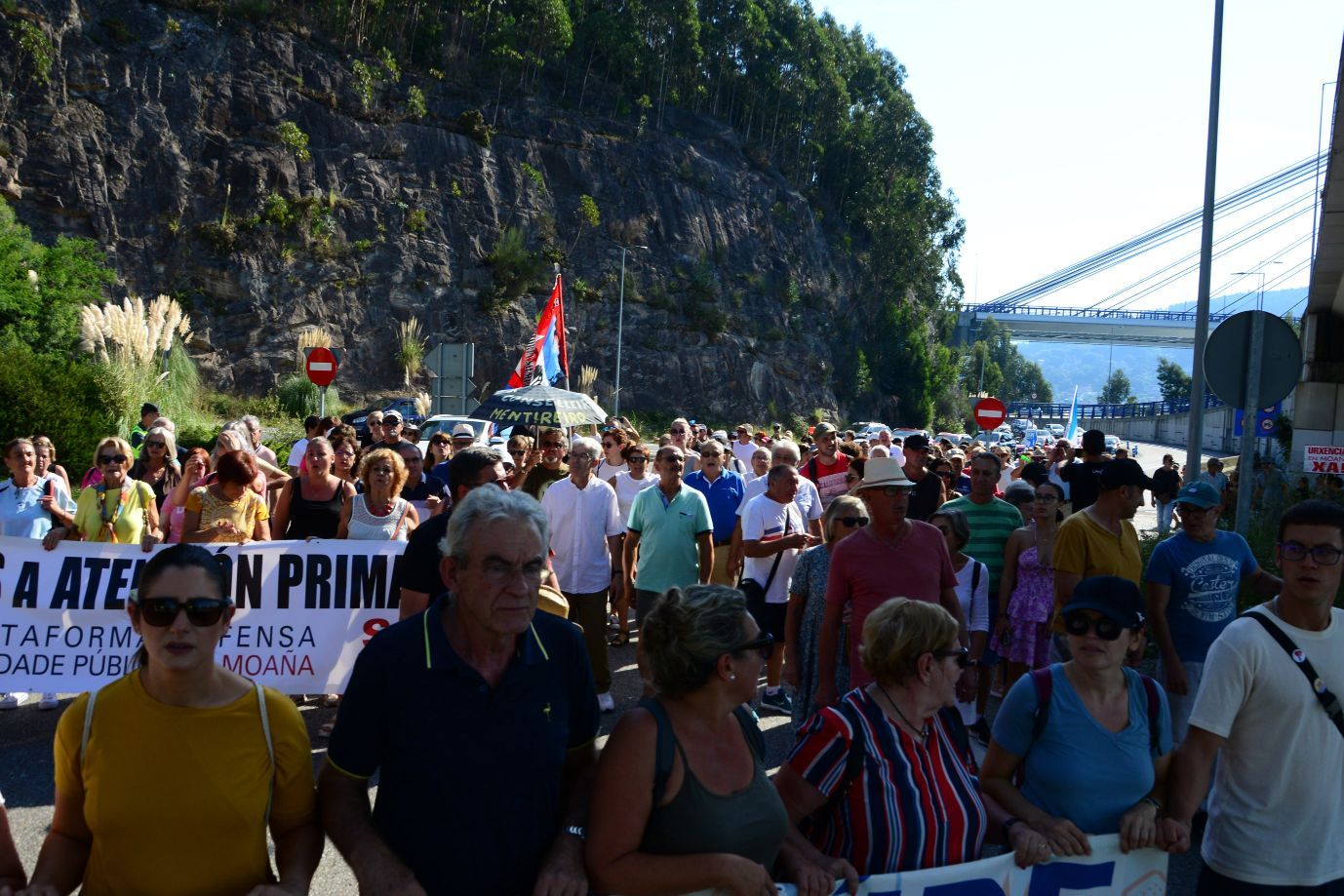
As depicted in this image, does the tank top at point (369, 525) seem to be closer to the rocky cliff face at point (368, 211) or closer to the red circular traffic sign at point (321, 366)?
the red circular traffic sign at point (321, 366)

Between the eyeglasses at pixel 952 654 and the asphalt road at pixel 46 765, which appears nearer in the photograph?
the eyeglasses at pixel 952 654

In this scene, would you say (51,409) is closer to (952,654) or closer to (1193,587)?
(1193,587)

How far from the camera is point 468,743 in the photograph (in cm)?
274

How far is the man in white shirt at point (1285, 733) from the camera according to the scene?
3426 mm

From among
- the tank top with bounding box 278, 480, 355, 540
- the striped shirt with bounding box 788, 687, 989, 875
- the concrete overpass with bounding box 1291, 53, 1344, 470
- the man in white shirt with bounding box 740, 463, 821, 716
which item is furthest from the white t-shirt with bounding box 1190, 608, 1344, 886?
the concrete overpass with bounding box 1291, 53, 1344, 470

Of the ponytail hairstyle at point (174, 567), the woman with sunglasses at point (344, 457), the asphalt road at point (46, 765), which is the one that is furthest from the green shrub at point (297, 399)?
the ponytail hairstyle at point (174, 567)

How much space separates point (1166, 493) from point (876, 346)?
57720 mm

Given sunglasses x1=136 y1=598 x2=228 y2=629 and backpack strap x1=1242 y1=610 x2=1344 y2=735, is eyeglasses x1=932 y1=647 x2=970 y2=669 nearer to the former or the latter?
backpack strap x1=1242 y1=610 x2=1344 y2=735

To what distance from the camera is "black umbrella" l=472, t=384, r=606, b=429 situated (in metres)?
15.1

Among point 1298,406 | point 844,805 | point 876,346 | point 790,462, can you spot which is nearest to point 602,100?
point 876,346

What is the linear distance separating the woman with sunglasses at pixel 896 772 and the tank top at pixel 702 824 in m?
0.32

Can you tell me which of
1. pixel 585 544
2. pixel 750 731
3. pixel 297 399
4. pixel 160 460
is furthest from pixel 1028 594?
pixel 297 399

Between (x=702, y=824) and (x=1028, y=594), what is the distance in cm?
536

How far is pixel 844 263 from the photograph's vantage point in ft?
208
